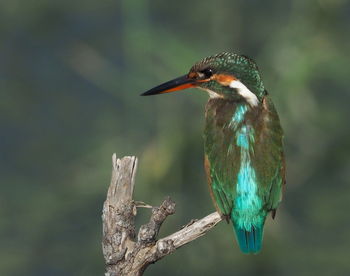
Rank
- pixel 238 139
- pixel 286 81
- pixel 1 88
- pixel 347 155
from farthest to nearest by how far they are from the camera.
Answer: pixel 1 88, pixel 347 155, pixel 286 81, pixel 238 139

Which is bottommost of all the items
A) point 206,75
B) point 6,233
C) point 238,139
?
point 238,139

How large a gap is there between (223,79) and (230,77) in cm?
3

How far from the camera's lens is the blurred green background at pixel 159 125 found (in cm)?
661

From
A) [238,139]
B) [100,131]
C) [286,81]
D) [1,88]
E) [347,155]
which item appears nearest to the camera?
[238,139]

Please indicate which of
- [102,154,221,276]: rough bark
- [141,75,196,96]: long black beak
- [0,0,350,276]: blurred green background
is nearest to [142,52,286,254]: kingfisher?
[141,75,196,96]: long black beak

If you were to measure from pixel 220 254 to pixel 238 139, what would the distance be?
7.09ft

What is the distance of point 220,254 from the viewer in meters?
6.68

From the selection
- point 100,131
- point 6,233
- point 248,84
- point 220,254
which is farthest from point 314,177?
point 248,84

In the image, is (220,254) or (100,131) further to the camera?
(100,131)

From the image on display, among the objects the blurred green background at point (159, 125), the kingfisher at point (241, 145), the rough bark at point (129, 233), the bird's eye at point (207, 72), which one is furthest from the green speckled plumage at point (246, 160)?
the blurred green background at point (159, 125)

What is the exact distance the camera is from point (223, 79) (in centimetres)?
474

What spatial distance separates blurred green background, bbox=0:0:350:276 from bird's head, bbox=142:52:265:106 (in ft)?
5.41

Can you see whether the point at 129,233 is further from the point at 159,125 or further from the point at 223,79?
the point at 159,125

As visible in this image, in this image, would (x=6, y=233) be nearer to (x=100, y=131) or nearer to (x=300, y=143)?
(x=100, y=131)
